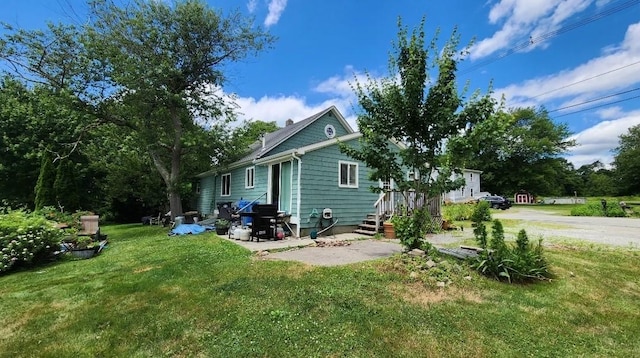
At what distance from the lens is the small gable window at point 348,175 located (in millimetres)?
11312

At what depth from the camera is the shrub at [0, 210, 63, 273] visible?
21.7ft

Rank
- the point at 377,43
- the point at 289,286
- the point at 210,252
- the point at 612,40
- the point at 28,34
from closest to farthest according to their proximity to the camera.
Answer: the point at 289,286, the point at 210,252, the point at 28,34, the point at 377,43, the point at 612,40

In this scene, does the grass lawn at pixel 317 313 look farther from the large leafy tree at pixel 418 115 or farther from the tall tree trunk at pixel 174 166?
the tall tree trunk at pixel 174 166

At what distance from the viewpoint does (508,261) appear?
5.12 m

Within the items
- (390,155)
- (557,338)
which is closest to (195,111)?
(390,155)

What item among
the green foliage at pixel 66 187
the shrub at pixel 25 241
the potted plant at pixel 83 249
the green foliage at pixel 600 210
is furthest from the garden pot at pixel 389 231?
the green foliage at pixel 600 210

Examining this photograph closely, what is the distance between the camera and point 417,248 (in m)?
6.37

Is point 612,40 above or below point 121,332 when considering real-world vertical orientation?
above

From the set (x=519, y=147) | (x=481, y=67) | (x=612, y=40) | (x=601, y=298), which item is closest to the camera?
(x=601, y=298)

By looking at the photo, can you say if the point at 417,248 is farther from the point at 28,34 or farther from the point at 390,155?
the point at 28,34

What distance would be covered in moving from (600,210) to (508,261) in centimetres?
2015

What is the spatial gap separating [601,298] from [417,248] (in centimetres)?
286

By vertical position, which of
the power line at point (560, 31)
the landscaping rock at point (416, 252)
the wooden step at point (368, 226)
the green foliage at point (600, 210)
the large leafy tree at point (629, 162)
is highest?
the power line at point (560, 31)

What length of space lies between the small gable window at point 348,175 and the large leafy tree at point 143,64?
24.1 feet
